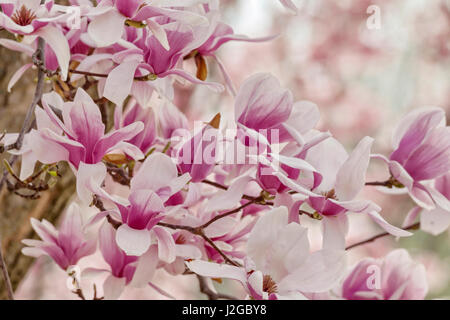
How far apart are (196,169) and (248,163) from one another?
52 millimetres

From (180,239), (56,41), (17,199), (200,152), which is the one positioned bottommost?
(17,199)

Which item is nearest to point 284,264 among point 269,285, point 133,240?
point 269,285

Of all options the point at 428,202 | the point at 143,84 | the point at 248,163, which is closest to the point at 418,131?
the point at 428,202

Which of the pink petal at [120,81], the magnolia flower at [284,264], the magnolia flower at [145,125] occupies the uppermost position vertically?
the pink petal at [120,81]

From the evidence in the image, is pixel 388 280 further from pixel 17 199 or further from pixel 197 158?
pixel 17 199

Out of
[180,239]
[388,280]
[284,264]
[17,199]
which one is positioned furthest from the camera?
[17,199]

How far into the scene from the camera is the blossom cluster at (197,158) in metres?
0.47

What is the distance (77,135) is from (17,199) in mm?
450

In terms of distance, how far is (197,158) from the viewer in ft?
1.78

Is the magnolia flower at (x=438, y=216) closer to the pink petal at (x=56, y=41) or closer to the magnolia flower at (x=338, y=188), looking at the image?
the magnolia flower at (x=338, y=188)

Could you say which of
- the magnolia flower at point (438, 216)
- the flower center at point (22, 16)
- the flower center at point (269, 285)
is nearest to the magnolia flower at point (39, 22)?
the flower center at point (22, 16)

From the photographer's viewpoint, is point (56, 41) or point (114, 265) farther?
Result: point (114, 265)

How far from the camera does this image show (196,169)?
0.55m

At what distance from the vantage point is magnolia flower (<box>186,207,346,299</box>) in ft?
1.50
